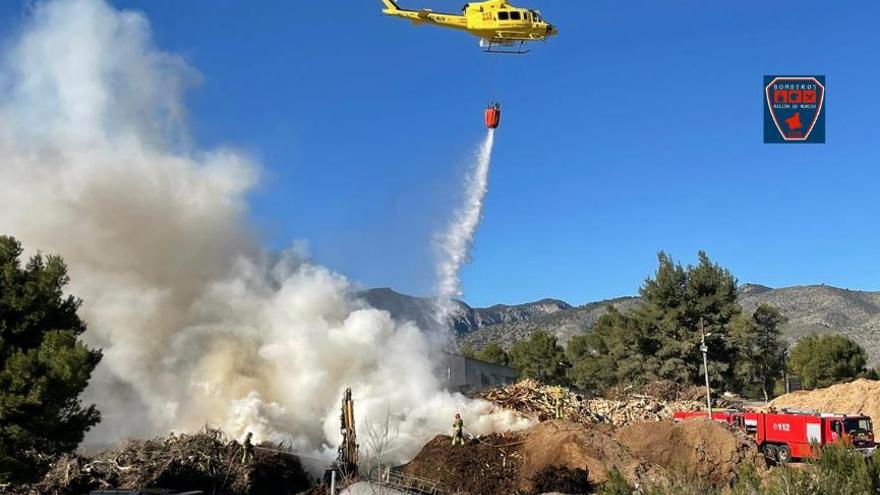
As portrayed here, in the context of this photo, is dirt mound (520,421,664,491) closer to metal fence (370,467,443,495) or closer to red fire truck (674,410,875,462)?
metal fence (370,467,443,495)

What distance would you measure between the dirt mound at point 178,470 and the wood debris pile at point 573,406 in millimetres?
13785

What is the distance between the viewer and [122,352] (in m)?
35.9

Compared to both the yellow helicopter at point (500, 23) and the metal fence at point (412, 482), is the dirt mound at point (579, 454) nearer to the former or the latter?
the metal fence at point (412, 482)

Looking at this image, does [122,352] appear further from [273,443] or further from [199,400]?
[273,443]

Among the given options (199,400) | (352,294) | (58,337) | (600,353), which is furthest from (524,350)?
(58,337)

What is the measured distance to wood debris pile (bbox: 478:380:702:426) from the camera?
37.7 m

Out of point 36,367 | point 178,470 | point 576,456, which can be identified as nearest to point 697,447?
point 576,456

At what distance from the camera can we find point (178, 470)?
24.0 meters

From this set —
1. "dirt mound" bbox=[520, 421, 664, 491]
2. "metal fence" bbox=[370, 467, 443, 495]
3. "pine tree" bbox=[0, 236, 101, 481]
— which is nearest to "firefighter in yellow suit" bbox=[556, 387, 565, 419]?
"dirt mound" bbox=[520, 421, 664, 491]

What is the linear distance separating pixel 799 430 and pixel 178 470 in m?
26.5

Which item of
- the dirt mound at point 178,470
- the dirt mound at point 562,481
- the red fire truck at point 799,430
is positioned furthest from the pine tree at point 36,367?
the red fire truck at point 799,430

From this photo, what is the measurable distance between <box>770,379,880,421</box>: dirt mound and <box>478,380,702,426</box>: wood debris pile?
10.6m

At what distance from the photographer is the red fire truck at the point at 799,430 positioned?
104 feet

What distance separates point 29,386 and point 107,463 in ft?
19.4
